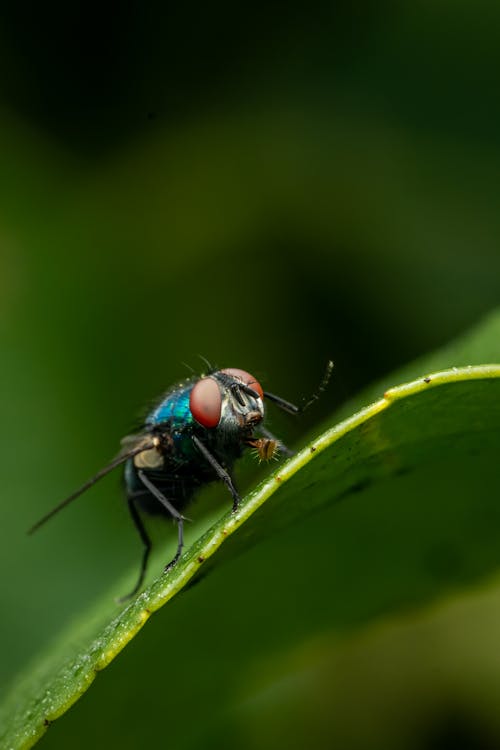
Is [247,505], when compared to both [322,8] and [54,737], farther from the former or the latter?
[322,8]

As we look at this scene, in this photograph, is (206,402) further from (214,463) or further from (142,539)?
(142,539)

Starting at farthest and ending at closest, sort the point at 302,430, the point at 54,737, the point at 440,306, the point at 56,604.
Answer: the point at 440,306
the point at 302,430
the point at 56,604
the point at 54,737

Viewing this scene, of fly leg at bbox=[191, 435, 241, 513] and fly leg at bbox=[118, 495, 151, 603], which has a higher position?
fly leg at bbox=[191, 435, 241, 513]

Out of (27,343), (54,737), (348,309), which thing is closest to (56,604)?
(27,343)

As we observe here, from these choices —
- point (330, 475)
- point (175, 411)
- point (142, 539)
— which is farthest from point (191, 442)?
point (330, 475)

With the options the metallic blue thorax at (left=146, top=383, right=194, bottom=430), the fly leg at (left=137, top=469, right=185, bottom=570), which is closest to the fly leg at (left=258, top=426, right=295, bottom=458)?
the metallic blue thorax at (left=146, top=383, right=194, bottom=430)

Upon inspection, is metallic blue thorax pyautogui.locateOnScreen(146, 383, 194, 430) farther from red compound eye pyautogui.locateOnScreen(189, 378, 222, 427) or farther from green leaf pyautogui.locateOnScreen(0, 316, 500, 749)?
green leaf pyautogui.locateOnScreen(0, 316, 500, 749)
